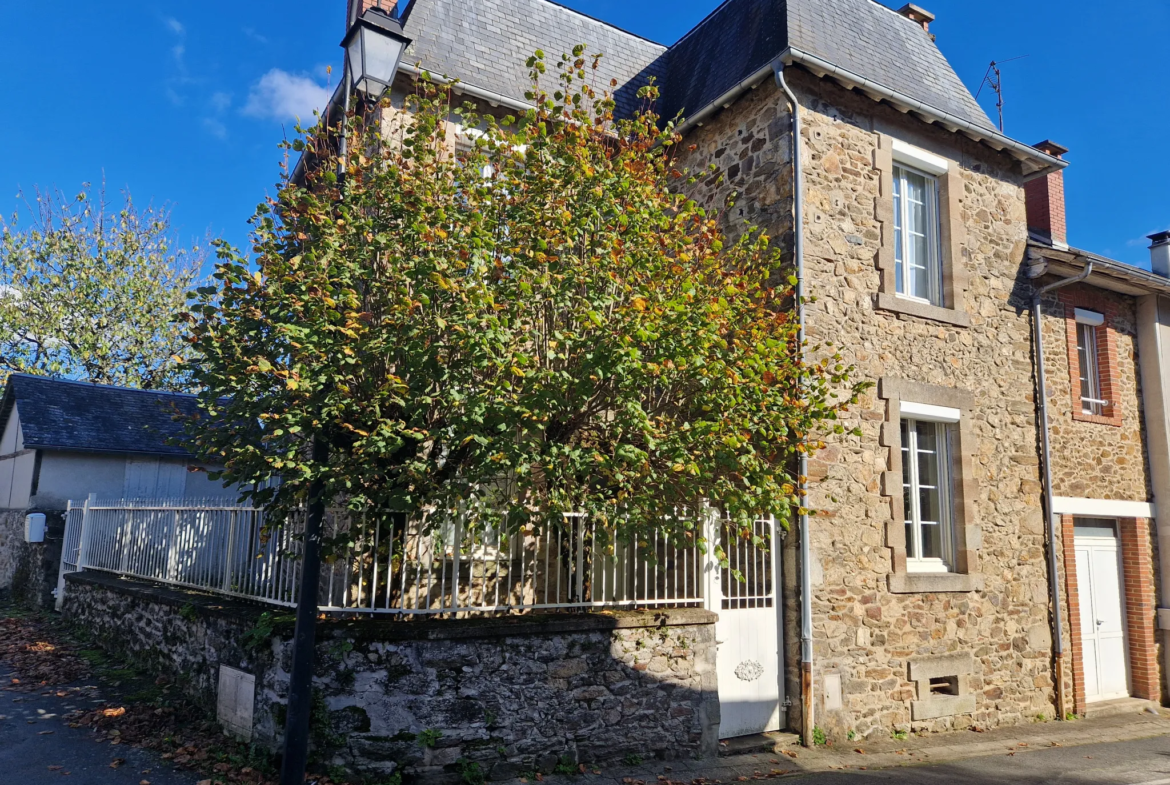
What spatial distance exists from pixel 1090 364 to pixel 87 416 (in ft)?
57.4

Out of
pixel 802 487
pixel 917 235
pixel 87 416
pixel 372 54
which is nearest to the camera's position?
pixel 372 54

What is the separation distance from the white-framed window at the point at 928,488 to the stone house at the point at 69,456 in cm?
1186

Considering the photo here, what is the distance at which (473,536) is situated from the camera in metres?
6.14

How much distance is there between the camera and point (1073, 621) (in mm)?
9773

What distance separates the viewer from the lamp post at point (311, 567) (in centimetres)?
509

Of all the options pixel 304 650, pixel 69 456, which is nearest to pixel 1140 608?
pixel 304 650

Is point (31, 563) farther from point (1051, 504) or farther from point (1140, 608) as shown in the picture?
point (1140, 608)

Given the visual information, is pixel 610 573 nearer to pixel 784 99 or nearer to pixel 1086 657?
pixel 784 99

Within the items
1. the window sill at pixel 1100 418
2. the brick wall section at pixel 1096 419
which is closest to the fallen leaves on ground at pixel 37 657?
the brick wall section at pixel 1096 419

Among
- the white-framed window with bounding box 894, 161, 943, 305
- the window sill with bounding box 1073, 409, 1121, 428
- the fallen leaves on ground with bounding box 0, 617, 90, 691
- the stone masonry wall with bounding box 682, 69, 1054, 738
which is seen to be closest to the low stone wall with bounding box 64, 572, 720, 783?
the stone masonry wall with bounding box 682, 69, 1054, 738

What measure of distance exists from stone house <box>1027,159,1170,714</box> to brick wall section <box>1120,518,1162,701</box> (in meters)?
0.01

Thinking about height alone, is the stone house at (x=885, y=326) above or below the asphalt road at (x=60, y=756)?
above

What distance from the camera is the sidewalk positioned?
247 inches

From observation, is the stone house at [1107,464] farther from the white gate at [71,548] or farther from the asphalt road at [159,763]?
the white gate at [71,548]
